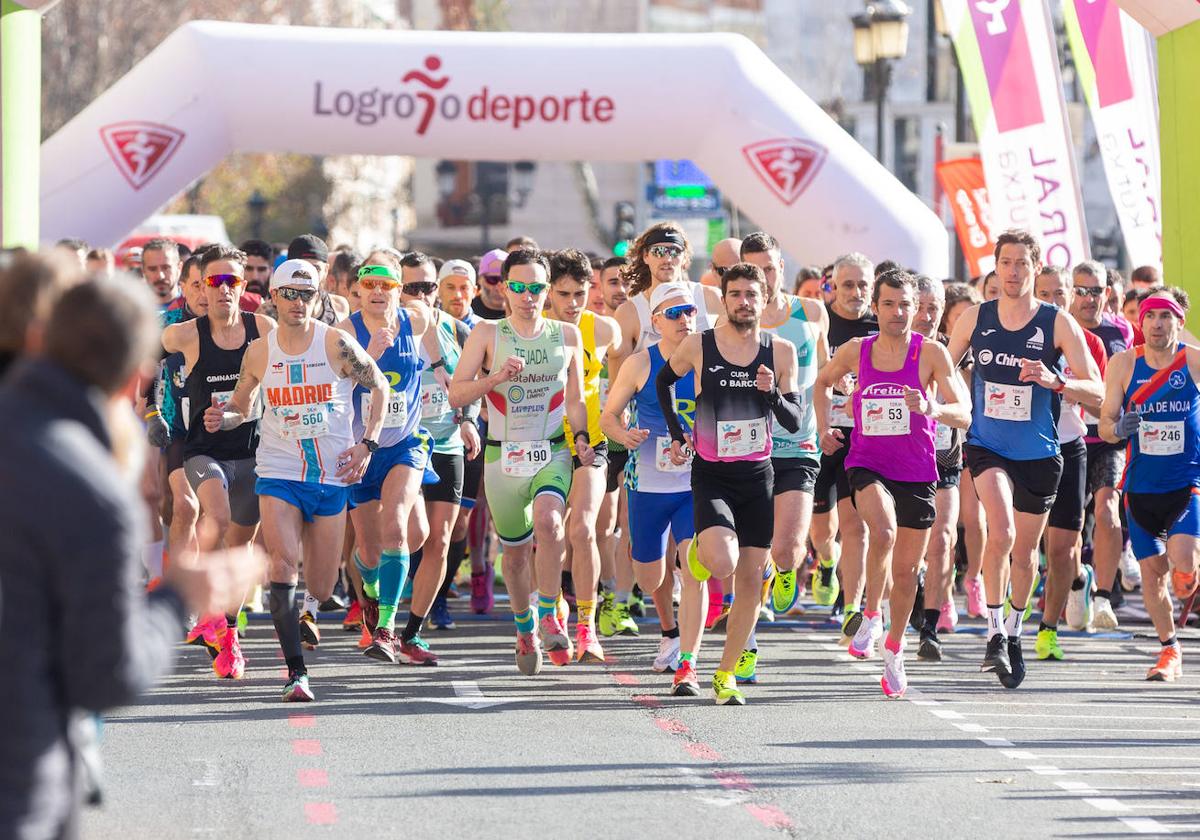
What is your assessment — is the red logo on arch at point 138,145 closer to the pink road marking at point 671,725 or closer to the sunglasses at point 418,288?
the sunglasses at point 418,288

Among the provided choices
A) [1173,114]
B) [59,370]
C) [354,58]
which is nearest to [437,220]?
[354,58]

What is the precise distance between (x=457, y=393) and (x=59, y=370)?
19.8 ft

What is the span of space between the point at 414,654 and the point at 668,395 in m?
1.99

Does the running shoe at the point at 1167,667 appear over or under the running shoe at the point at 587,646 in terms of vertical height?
under

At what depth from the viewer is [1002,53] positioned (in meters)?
15.0

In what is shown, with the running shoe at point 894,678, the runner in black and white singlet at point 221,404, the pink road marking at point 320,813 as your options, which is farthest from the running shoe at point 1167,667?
the pink road marking at point 320,813

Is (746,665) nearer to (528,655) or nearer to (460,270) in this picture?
(528,655)

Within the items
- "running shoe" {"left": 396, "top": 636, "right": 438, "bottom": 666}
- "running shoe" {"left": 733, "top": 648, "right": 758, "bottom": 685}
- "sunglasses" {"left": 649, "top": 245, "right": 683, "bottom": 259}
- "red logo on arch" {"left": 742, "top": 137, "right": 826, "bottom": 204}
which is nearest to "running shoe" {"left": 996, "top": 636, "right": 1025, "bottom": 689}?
"running shoe" {"left": 733, "top": 648, "right": 758, "bottom": 685}

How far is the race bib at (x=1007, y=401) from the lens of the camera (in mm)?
9789

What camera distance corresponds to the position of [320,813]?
6410 millimetres

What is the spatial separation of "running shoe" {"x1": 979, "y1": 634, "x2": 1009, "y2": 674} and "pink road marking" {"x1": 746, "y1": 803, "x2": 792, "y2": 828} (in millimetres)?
3088

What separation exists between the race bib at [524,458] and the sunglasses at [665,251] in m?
1.17

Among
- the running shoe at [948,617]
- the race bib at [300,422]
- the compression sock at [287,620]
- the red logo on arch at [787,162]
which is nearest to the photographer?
the compression sock at [287,620]

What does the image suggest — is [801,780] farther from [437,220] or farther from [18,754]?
[437,220]
